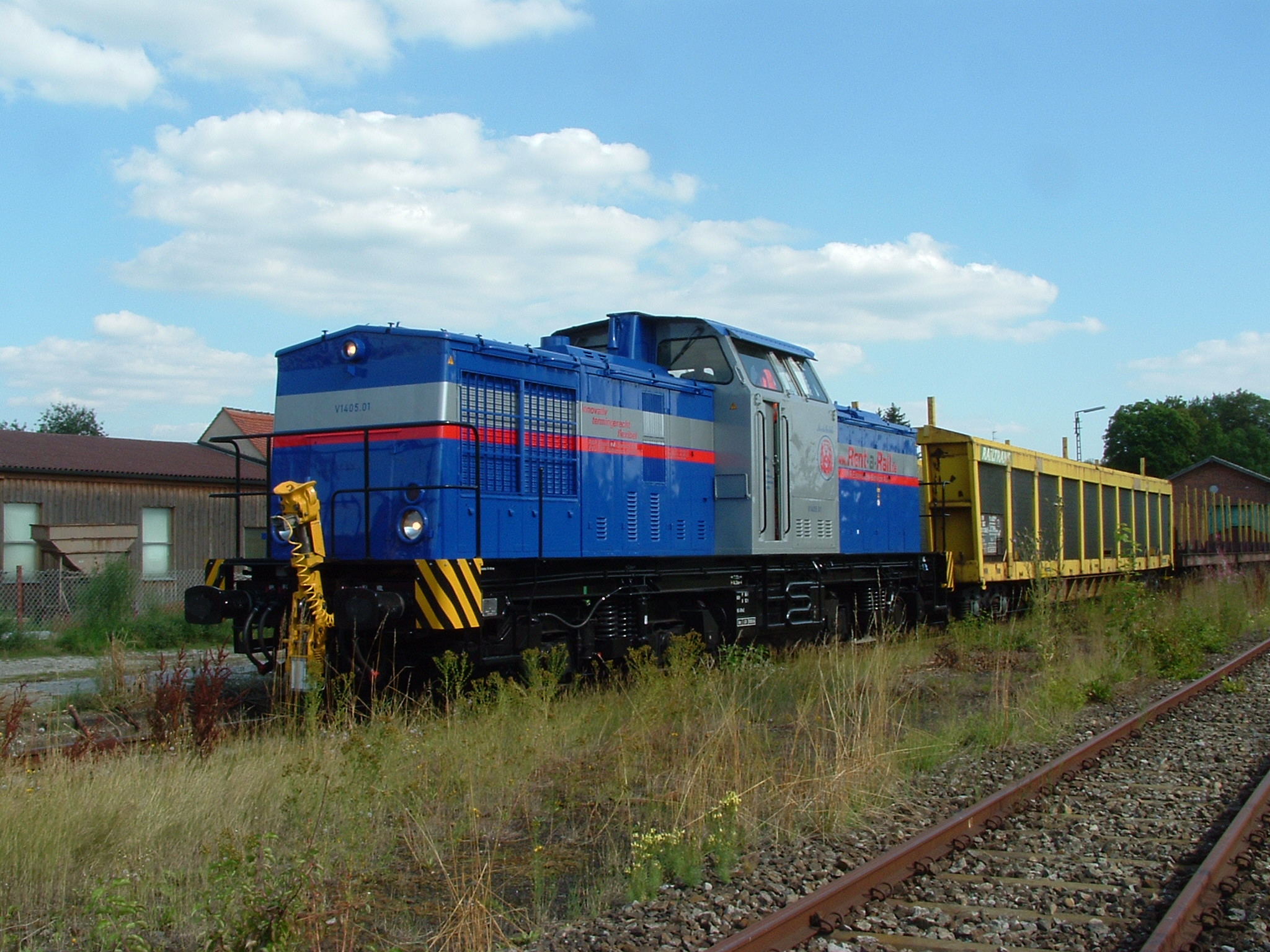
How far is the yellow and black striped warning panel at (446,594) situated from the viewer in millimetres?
7668

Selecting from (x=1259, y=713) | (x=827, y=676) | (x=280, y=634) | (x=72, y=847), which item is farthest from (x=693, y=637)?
(x=72, y=847)

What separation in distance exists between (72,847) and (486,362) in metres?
4.91

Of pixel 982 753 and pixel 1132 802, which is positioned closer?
pixel 1132 802

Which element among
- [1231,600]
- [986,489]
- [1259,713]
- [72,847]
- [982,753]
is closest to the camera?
[72,847]

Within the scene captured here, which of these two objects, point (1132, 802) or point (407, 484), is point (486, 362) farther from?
point (1132, 802)

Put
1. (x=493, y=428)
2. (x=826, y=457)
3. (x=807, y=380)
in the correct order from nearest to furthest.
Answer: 1. (x=493, y=428)
2. (x=826, y=457)
3. (x=807, y=380)

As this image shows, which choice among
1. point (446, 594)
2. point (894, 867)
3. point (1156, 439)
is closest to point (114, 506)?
point (446, 594)

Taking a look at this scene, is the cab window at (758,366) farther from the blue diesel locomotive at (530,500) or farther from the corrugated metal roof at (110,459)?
the corrugated metal roof at (110,459)

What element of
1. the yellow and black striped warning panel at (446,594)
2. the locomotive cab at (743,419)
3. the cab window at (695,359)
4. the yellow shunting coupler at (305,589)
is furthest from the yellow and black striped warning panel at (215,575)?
the cab window at (695,359)

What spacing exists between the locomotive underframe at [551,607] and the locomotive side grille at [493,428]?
71 centimetres

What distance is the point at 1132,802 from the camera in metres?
6.12

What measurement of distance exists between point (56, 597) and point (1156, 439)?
80.2 m

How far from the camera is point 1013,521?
17.0 metres

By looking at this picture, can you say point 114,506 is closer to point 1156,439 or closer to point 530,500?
point 530,500
